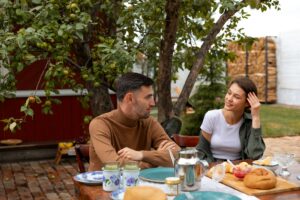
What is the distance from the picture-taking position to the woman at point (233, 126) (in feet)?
10.1

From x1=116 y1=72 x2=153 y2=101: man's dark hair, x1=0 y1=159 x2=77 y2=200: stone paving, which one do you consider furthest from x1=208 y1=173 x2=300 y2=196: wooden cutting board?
x1=0 y1=159 x2=77 y2=200: stone paving

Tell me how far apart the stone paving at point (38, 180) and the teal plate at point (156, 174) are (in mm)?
2707

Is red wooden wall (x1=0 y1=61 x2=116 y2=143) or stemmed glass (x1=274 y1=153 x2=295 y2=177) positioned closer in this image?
stemmed glass (x1=274 y1=153 x2=295 y2=177)

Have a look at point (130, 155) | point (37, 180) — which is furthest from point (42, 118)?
point (130, 155)

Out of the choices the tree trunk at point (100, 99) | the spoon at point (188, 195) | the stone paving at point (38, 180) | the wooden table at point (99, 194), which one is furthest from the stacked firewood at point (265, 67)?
the spoon at point (188, 195)

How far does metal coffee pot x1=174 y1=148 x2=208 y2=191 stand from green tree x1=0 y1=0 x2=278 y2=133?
1.21 meters

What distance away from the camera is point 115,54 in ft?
10.1

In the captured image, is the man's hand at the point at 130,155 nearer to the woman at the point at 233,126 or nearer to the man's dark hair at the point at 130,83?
the man's dark hair at the point at 130,83

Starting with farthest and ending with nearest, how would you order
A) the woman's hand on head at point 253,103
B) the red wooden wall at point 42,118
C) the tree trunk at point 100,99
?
the red wooden wall at point 42,118
the tree trunk at point 100,99
the woman's hand on head at point 253,103

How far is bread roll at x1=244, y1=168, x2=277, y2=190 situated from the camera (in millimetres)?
2076

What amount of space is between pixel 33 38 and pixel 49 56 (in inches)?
24.0

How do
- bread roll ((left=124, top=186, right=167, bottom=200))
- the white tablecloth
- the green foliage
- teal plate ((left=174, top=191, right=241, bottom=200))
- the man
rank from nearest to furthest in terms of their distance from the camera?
bread roll ((left=124, top=186, right=167, bottom=200)) < teal plate ((left=174, top=191, right=241, bottom=200)) < the white tablecloth < the man < the green foliage

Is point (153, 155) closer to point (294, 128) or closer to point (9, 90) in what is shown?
point (9, 90)

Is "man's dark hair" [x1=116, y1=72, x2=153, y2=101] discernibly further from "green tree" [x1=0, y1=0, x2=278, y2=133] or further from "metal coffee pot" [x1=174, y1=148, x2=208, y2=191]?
"metal coffee pot" [x1=174, y1=148, x2=208, y2=191]
